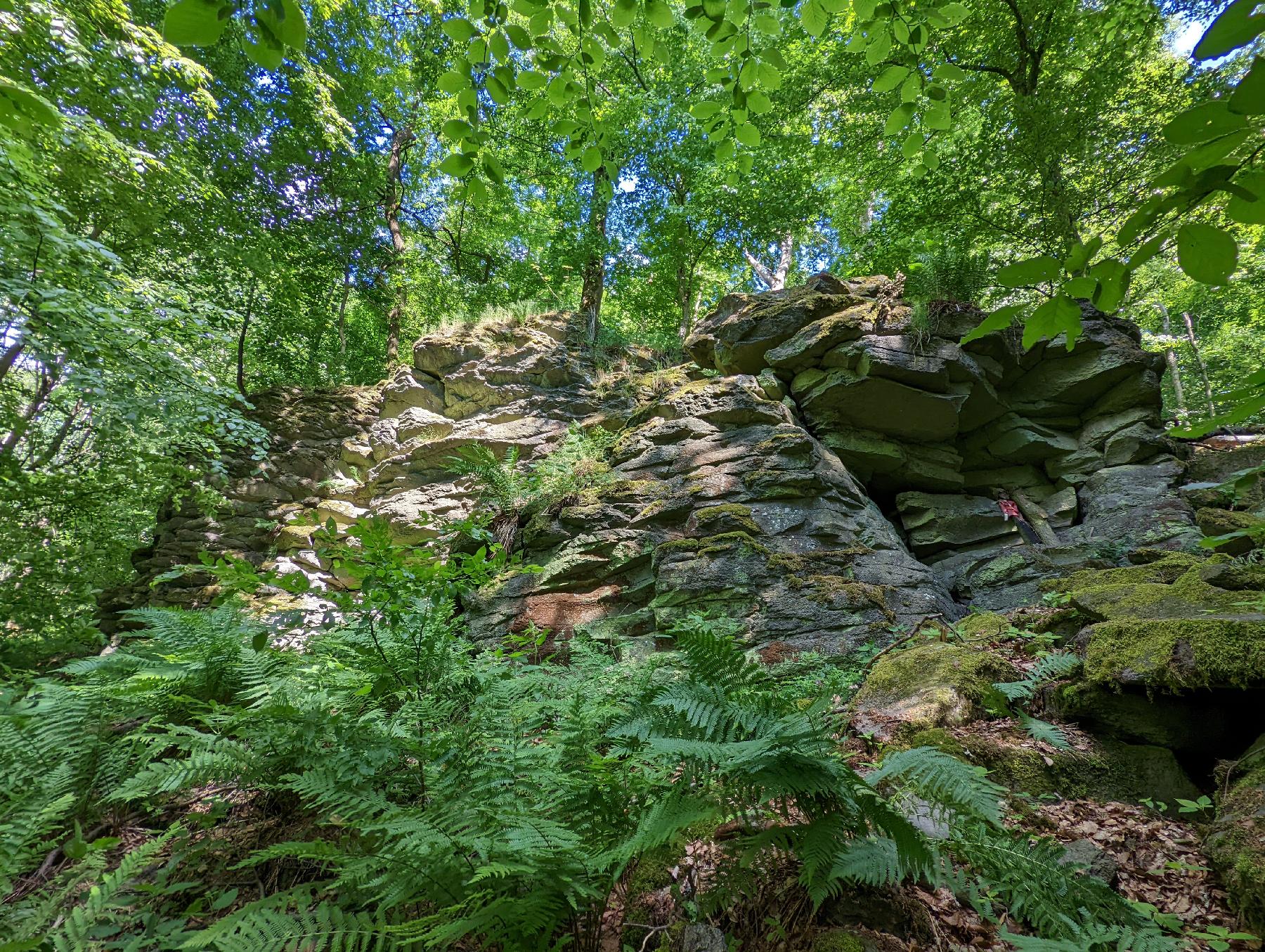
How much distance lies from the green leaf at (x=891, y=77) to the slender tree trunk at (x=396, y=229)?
13.7m

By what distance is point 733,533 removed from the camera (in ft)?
21.0

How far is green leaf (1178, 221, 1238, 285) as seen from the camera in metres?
1.07

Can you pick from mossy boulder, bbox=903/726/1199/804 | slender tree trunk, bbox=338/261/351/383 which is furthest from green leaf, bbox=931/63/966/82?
slender tree trunk, bbox=338/261/351/383

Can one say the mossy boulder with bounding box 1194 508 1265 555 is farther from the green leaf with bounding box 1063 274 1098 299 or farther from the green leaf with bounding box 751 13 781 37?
the green leaf with bounding box 751 13 781 37

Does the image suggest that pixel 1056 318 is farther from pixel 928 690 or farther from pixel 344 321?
pixel 344 321

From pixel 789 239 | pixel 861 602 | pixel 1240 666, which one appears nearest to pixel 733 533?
pixel 861 602

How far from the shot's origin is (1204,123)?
3.34 feet

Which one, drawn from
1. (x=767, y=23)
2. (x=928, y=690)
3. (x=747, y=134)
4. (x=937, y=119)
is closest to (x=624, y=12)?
(x=767, y=23)

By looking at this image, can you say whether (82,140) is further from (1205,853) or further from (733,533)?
(1205,853)

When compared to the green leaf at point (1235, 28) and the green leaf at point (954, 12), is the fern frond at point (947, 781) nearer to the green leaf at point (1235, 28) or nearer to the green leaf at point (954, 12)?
the green leaf at point (1235, 28)

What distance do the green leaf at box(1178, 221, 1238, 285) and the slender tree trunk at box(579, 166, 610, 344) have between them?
12230mm

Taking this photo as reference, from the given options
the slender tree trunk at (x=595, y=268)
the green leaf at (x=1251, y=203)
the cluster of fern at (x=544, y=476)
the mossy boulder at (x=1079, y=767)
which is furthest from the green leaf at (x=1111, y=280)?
the slender tree trunk at (x=595, y=268)

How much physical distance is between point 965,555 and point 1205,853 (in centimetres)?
754

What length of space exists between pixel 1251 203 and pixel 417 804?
2.73 metres
